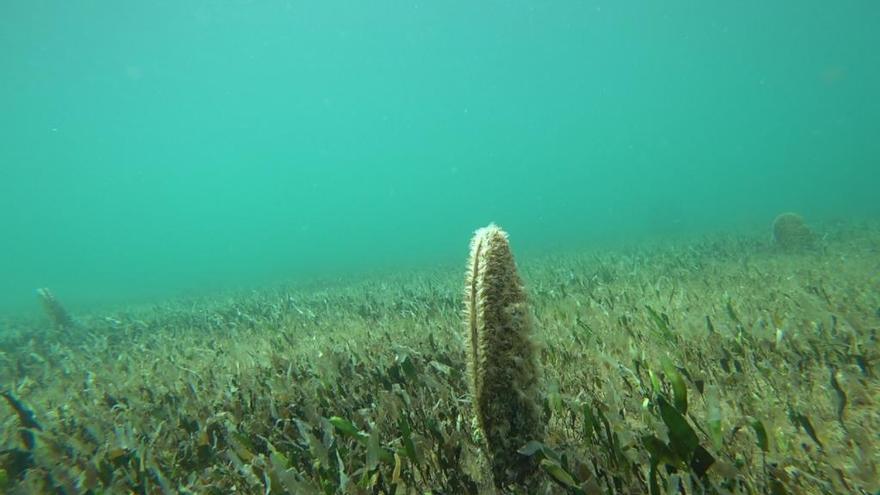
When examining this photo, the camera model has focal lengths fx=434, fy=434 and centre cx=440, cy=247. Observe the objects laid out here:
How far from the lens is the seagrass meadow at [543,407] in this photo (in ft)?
5.15

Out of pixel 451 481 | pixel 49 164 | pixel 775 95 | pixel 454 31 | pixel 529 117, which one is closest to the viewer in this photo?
pixel 451 481

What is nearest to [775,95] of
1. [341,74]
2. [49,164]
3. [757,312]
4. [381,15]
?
[381,15]

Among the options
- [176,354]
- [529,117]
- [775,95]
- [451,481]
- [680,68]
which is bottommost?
[451,481]

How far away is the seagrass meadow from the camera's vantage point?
1569mm

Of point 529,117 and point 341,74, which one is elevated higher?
point 341,74

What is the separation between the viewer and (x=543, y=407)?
1916 mm

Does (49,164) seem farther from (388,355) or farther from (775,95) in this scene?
(775,95)

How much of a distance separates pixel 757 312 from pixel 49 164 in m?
137

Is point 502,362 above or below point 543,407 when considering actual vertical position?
above

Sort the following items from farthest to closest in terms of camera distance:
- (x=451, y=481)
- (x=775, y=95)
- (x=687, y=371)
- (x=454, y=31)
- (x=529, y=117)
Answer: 1. (x=529, y=117)
2. (x=775, y=95)
3. (x=454, y=31)
4. (x=687, y=371)
5. (x=451, y=481)

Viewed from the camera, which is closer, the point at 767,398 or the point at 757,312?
the point at 767,398

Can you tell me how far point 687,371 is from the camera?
2.41 metres

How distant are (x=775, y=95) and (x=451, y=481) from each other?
20223 cm

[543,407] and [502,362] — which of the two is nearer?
[502,362]
